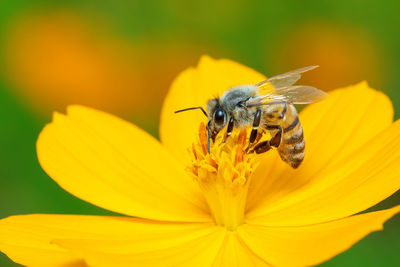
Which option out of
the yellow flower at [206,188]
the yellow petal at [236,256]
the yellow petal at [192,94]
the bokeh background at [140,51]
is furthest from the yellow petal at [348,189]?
the bokeh background at [140,51]

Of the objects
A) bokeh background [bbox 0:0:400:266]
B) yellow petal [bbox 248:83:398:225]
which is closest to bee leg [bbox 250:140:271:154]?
yellow petal [bbox 248:83:398:225]

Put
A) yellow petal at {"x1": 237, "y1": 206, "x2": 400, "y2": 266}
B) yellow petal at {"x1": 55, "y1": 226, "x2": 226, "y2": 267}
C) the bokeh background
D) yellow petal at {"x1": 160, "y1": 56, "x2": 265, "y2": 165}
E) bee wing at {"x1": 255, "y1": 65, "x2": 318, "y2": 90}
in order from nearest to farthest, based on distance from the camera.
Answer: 1. yellow petal at {"x1": 237, "y1": 206, "x2": 400, "y2": 266}
2. yellow petal at {"x1": 55, "y1": 226, "x2": 226, "y2": 267}
3. bee wing at {"x1": 255, "y1": 65, "x2": 318, "y2": 90}
4. yellow petal at {"x1": 160, "y1": 56, "x2": 265, "y2": 165}
5. the bokeh background

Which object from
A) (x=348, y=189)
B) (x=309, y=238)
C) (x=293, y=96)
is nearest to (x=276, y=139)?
(x=293, y=96)

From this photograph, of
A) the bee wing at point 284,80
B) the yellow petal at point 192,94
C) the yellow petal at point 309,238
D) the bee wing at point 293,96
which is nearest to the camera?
the yellow petal at point 309,238

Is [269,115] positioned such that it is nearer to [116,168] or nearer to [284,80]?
[284,80]

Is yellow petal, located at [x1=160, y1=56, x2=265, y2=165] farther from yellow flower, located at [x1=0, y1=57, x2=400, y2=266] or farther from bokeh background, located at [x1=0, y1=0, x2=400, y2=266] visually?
bokeh background, located at [x1=0, y1=0, x2=400, y2=266]

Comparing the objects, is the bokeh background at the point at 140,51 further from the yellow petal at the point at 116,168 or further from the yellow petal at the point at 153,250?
the yellow petal at the point at 153,250
